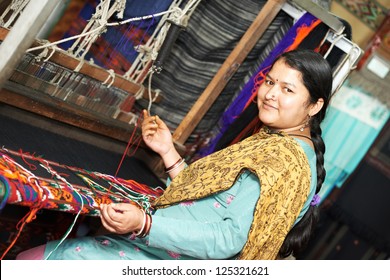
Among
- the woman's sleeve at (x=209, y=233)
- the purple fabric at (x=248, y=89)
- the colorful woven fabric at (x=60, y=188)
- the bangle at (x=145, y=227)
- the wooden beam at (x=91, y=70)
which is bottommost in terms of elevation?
the colorful woven fabric at (x=60, y=188)

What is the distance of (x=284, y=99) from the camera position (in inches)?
88.5

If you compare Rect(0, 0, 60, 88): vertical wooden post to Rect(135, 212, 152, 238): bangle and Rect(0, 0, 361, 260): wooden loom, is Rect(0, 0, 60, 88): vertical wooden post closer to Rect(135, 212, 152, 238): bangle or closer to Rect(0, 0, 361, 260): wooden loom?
Rect(0, 0, 361, 260): wooden loom

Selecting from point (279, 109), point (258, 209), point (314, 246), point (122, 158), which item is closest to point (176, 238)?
point (258, 209)

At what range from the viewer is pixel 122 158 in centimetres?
286

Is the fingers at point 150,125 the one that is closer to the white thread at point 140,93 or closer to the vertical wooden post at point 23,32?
the white thread at point 140,93

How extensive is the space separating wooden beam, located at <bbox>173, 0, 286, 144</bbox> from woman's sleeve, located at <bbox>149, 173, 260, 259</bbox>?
128 cm

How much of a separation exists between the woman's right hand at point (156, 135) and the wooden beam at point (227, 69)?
1.76 ft

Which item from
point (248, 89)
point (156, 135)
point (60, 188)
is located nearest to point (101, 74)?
point (156, 135)

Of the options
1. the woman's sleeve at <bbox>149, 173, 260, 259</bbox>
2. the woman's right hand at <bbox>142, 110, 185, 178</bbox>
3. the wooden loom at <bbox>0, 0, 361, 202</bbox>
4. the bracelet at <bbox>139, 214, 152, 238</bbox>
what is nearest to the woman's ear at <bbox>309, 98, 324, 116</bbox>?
the woman's sleeve at <bbox>149, 173, 260, 259</bbox>

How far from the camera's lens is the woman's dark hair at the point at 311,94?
7.39 feet

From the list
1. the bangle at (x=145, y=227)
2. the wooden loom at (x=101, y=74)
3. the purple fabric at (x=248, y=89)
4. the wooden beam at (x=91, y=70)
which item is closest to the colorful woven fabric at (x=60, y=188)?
the wooden loom at (x=101, y=74)

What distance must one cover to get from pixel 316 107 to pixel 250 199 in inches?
20.2

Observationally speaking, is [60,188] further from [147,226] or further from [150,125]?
[150,125]

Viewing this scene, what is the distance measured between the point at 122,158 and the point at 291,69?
3.23 ft
